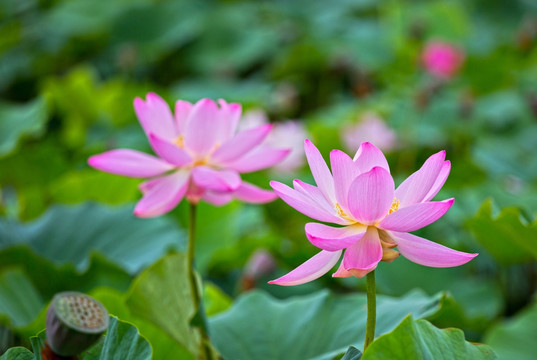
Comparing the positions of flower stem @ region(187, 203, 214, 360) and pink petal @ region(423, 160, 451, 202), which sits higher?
pink petal @ region(423, 160, 451, 202)

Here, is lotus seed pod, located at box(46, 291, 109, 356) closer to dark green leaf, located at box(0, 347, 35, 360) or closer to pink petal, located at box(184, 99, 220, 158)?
dark green leaf, located at box(0, 347, 35, 360)

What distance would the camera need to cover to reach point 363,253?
19.1 inches

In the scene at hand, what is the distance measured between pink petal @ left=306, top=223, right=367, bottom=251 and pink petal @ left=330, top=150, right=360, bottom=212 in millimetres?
17

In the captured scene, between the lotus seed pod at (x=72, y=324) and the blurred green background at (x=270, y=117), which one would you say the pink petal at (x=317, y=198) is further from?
the blurred green background at (x=270, y=117)

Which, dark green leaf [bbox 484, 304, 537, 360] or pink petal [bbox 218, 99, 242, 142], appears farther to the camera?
dark green leaf [bbox 484, 304, 537, 360]

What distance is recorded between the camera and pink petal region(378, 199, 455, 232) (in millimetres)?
465

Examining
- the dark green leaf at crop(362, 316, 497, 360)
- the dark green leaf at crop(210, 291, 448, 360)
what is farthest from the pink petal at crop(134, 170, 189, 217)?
Answer: the dark green leaf at crop(362, 316, 497, 360)

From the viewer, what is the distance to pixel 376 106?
2.22 metres

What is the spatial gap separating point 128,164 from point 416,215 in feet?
1.01

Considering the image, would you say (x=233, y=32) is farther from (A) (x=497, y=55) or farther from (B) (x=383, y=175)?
(B) (x=383, y=175)

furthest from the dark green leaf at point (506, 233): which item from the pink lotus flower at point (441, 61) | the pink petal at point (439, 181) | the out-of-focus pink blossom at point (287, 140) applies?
the pink lotus flower at point (441, 61)

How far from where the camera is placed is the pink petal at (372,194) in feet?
1.55

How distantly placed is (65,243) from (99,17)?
7.01 feet

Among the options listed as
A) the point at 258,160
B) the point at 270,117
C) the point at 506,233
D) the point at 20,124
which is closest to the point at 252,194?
the point at 258,160
